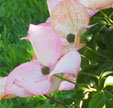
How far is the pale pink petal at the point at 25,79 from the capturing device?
631 millimetres

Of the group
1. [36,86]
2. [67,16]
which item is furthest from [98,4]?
[36,86]

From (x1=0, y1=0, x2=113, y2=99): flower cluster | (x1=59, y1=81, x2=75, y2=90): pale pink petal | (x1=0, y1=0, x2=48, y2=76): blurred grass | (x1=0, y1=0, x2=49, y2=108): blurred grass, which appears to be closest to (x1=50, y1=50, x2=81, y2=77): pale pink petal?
(x1=0, y1=0, x2=113, y2=99): flower cluster

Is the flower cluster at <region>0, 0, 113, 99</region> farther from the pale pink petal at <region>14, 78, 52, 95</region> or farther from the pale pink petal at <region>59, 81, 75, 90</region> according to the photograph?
the pale pink petal at <region>59, 81, 75, 90</region>

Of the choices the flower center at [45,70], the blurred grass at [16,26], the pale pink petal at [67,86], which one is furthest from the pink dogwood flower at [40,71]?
the blurred grass at [16,26]

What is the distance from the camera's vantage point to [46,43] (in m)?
0.64

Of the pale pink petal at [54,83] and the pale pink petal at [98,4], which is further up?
the pale pink petal at [98,4]

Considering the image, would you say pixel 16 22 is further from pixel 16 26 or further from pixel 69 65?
pixel 69 65

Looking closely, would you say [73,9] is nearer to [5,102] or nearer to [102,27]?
[102,27]

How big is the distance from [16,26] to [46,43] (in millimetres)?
2218

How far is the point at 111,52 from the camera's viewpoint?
0.68 metres

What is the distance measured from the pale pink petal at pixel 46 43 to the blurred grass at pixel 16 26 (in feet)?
4.74

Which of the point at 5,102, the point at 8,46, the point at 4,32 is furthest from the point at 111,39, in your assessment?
the point at 4,32

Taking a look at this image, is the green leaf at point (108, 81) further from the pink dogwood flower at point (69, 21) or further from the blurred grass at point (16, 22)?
the blurred grass at point (16, 22)

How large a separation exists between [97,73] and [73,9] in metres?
0.12
